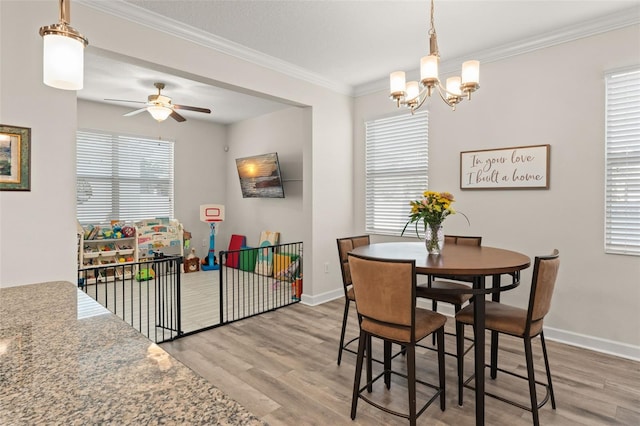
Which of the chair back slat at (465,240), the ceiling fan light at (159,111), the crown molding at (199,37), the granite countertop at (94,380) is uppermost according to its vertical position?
the crown molding at (199,37)

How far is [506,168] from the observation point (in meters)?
3.59

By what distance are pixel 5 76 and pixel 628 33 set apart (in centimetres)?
467

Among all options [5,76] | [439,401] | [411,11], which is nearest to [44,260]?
[5,76]

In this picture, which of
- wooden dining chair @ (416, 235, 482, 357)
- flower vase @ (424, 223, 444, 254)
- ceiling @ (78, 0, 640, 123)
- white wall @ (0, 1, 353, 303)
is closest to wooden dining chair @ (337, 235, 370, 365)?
wooden dining chair @ (416, 235, 482, 357)

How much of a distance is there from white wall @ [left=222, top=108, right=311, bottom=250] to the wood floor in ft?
7.64

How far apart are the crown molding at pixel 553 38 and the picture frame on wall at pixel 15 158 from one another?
12.3 ft

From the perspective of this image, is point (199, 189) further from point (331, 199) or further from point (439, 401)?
point (439, 401)

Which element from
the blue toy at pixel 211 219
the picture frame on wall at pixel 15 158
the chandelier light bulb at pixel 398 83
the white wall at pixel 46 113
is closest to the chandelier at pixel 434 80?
the chandelier light bulb at pixel 398 83

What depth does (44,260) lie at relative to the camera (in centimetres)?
246

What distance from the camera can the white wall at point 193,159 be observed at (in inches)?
244

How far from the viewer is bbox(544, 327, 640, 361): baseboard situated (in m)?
2.97

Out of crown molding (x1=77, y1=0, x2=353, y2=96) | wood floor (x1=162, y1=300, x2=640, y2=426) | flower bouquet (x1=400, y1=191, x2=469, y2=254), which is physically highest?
crown molding (x1=77, y1=0, x2=353, y2=96)

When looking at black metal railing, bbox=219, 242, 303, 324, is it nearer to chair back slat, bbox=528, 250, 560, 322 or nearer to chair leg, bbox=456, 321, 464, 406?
A: chair leg, bbox=456, 321, 464, 406

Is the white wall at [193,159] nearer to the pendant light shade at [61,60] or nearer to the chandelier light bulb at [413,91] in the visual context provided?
the chandelier light bulb at [413,91]
